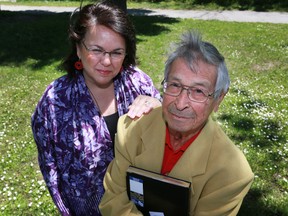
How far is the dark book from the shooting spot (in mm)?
1893

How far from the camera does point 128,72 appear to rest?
2.72 m

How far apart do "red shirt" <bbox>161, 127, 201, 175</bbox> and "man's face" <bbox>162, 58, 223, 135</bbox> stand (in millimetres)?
105

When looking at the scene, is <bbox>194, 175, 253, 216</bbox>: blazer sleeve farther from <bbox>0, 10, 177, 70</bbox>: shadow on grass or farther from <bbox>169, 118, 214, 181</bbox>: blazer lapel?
<bbox>0, 10, 177, 70</bbox>: shadow on grass

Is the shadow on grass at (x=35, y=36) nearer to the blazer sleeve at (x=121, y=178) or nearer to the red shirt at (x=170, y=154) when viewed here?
the blazer sleeve at (x=121, y=178)

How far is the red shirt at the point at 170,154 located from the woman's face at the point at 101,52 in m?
0.63

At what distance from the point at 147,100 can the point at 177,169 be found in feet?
2.03

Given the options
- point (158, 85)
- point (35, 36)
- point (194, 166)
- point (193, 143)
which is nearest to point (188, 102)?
point (193, 143)

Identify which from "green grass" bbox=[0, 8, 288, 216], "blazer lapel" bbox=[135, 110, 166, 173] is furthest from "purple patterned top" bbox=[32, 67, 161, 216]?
"green grass" bbox=[0, 8, 288, 216]

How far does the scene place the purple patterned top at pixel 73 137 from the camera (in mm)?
2420

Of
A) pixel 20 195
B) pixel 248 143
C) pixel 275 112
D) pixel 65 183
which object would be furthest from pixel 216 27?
pixel 65 183

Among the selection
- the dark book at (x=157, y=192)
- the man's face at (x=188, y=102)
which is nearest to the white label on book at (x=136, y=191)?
the dark book at (x=157, y=192)

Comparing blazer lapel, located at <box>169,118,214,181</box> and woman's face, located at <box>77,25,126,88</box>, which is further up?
woman's face, located at <box>77,25,126,88</box>

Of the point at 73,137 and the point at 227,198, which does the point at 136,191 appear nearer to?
the point at 227,198

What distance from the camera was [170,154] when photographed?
2137 millimetres
